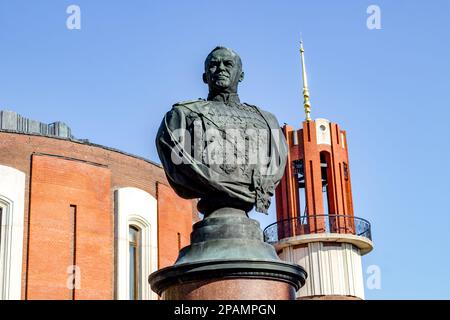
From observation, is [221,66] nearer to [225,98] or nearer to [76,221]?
[225,98]

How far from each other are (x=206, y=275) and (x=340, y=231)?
33358 mm

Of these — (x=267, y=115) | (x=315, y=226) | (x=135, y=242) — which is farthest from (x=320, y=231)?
(x=267, y=115)

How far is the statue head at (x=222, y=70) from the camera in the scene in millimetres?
7730

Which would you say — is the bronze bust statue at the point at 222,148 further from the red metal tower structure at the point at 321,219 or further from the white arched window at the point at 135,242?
the red metal tower structure at the point at 321,219

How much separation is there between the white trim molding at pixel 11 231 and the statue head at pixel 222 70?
1810cm

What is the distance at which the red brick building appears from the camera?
2481 centimetres

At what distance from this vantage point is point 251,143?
7.46 meters

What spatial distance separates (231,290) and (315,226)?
33.0 meters

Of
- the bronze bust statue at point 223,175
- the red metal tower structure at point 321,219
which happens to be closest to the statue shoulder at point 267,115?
the bronze bust statue at point 223,175

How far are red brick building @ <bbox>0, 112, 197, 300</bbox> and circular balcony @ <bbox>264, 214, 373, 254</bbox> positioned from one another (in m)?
11.3

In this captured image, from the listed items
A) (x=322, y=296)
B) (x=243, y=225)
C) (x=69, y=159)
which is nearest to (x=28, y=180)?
(x=69, y=159)

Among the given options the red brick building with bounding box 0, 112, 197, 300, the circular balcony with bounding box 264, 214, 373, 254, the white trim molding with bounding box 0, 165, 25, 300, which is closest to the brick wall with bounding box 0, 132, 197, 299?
the red brick building with bounding box 0, 112, 197, 300
